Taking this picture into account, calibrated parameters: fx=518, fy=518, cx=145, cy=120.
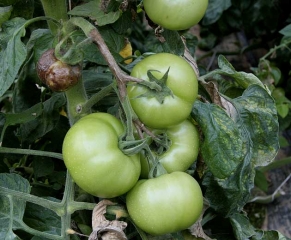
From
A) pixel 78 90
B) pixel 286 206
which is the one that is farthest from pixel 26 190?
pixel 286 206

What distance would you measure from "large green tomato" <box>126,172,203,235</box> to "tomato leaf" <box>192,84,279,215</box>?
0.31ft

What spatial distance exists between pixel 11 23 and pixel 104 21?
0.16 meters

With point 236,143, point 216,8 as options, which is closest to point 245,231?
point 236,143

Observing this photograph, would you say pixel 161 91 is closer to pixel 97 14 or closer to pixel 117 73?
pixel 117 73

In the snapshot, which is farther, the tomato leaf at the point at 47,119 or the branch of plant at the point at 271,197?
the branch of plant at the point at 271,197

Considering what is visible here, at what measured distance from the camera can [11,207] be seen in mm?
883

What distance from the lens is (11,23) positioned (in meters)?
0.86

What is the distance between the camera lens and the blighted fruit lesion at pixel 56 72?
2.44 feet

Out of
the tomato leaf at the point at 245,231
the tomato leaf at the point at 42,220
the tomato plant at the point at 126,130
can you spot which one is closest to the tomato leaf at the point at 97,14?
the tomato plant at the point at 126,130

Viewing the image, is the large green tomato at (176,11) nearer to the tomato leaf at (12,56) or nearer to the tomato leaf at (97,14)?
the tomato leaf at (97,14)

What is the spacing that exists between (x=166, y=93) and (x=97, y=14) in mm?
193

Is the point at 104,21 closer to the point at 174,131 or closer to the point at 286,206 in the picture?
the point at 174,131

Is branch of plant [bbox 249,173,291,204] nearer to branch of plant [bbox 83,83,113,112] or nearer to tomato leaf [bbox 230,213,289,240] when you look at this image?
tomato leaf [bbox 230,213,289,240]

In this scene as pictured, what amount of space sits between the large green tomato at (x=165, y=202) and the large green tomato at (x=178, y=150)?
3 centimetres
